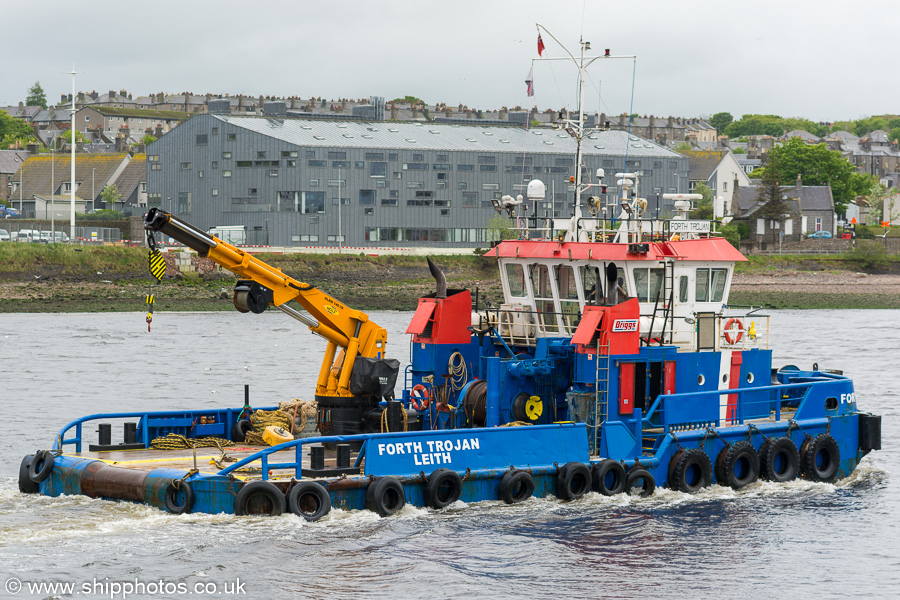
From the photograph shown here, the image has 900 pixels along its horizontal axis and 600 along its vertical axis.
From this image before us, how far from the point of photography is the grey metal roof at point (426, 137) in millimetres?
74438

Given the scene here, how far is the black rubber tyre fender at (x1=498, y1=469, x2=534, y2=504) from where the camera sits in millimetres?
15930

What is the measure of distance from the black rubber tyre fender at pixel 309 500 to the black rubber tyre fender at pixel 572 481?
3.49m

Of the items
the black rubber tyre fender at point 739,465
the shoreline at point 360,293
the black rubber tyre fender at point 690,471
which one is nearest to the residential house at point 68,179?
the shoreline at point 360,293

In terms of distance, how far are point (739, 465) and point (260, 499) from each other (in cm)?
766

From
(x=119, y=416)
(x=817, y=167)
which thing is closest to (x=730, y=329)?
(x=119, y=416)

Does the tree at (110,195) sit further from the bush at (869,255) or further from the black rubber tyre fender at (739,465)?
the black rubber tyre fender at (739,465)

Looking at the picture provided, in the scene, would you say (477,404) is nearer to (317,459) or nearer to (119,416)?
(317,459)

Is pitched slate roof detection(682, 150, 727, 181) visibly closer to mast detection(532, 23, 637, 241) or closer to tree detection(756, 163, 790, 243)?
tree detection(756, 163, 790, 243)

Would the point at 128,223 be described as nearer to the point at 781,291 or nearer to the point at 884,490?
the point at 781,291

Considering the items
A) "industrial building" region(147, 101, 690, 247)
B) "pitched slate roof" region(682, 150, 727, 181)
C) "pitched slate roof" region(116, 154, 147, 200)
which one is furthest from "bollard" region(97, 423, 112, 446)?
"pitched slate roof" region(682, 150, 727, 181)

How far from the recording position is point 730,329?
1894cm

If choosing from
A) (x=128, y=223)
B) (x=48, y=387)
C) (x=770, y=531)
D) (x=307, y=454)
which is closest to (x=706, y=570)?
(x=770, y=531)

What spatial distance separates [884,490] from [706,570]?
6700 millimetres

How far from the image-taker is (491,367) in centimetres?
1741
